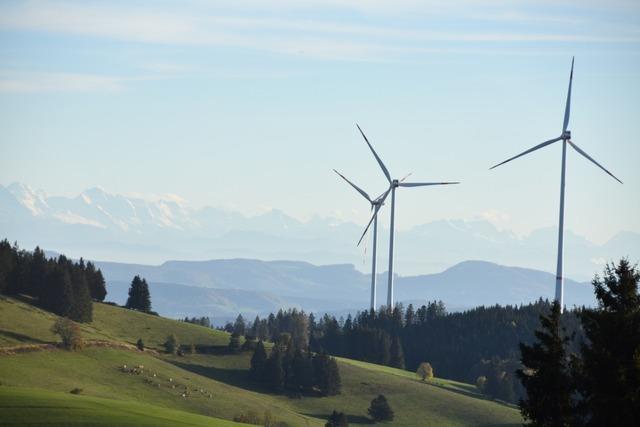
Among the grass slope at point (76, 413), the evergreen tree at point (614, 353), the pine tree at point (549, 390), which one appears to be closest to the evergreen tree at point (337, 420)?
the grass slope at point (76, 413)

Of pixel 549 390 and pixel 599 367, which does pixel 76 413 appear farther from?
pixel 599 367

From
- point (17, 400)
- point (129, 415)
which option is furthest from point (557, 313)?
point (17, 400)

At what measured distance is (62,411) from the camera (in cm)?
12500

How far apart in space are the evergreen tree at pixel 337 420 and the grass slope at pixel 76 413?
4503 centimetres

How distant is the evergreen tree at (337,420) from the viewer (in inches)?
7244

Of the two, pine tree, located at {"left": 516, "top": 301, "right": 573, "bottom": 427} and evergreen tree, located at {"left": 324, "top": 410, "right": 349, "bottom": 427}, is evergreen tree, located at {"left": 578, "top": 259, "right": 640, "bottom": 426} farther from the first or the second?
evergreen tree, located at {"left": 324, "top": 410, "right": 349, "bottom": 427}

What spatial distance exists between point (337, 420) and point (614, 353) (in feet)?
387

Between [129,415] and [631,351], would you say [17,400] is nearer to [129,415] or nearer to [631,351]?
[129,415]

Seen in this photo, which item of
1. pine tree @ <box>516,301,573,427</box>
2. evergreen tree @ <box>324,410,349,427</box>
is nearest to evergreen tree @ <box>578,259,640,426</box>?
pine tree @ <box>516,301,573,427</box>

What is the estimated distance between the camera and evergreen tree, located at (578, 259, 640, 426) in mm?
70062

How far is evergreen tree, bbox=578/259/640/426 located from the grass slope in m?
56.8

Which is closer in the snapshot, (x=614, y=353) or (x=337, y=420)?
(x=614, y=353)

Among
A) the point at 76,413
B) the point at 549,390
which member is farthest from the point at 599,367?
the point at 76,413

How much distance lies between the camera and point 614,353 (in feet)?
235
